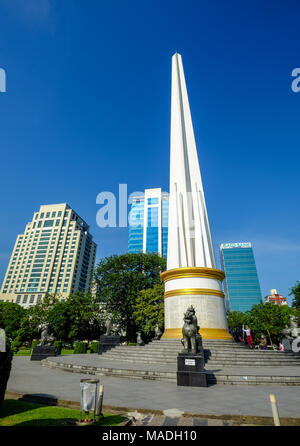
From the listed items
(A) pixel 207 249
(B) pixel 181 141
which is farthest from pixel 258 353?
(B) pixel 181 141

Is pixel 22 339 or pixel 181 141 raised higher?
pixel 181 141

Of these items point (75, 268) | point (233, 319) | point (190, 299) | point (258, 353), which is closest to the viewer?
point (258, 353)

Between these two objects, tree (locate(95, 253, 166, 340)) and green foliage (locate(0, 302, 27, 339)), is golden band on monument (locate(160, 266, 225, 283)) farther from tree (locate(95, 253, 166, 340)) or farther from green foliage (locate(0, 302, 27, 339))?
green foliage (locate(0, 302, 27, 339))

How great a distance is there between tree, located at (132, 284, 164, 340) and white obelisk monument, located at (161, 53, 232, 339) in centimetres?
1100

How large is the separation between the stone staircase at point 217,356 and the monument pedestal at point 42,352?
5251 millimetres

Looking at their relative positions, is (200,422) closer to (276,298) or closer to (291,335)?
(291,335)

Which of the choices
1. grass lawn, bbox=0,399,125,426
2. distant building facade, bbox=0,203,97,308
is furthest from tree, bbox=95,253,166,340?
distant building facade, bbox=0,203,97,308

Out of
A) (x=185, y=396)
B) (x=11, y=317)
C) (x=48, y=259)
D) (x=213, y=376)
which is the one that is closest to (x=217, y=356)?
(x=213, y=376)

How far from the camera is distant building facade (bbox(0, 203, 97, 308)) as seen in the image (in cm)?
11394

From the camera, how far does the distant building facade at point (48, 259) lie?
374ft

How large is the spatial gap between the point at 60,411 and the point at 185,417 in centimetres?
339

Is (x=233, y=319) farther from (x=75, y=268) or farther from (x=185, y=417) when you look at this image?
(x=75, y=268)

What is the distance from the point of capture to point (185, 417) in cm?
614

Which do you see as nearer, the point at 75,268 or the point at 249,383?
the point at 249,383
